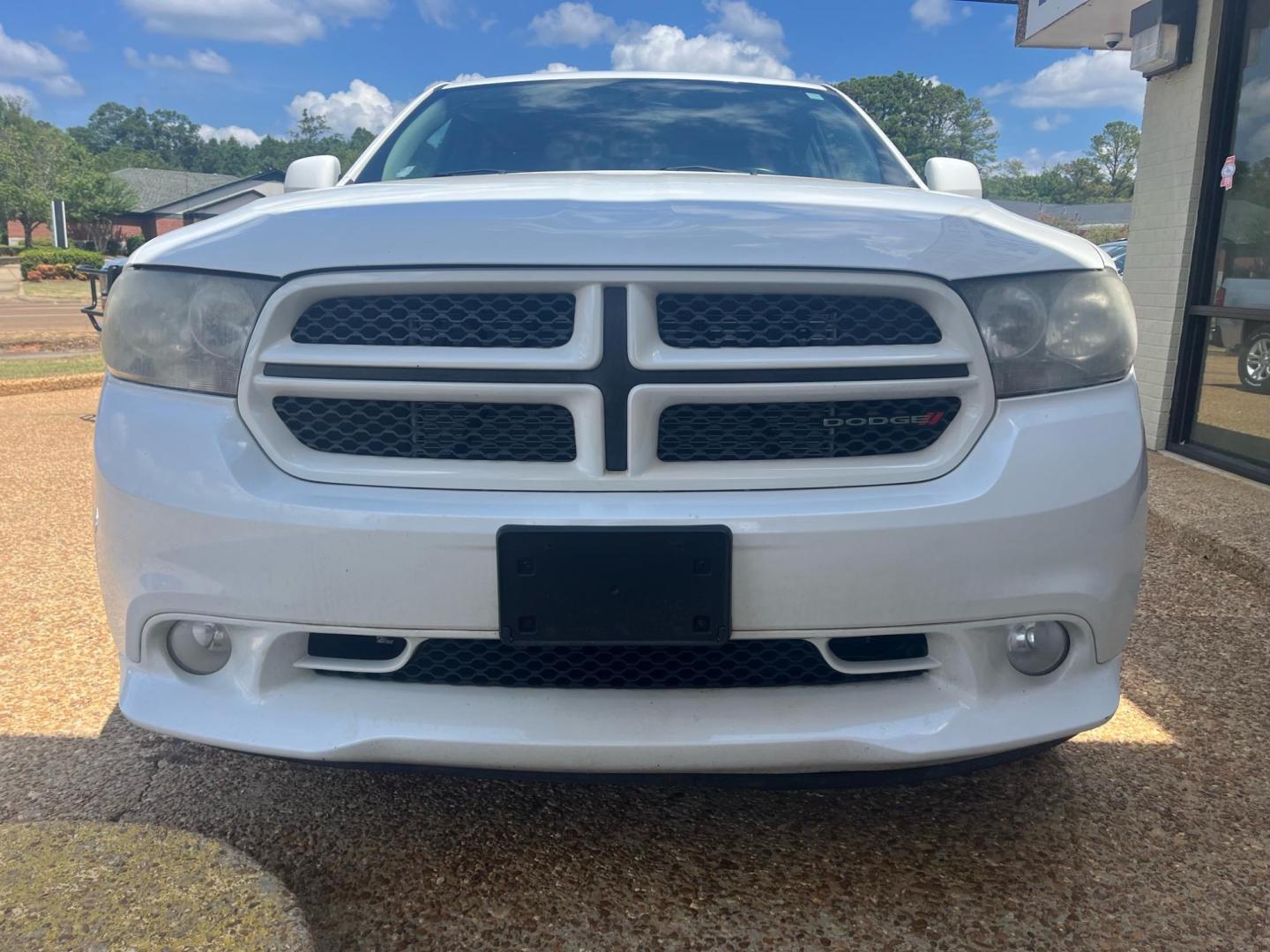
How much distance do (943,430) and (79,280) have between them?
46.5 m

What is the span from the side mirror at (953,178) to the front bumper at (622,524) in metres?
1.28

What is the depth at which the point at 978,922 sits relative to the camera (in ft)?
5.35

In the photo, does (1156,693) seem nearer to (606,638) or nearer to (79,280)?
(606,638)

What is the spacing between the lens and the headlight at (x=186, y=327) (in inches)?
63.1

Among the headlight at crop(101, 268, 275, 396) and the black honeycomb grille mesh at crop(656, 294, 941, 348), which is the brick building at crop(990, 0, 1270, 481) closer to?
the black honeycomb grille mesh at crop(656, 294, 941, 348)

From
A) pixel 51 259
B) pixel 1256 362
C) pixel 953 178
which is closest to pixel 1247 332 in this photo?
pixel 1256 362

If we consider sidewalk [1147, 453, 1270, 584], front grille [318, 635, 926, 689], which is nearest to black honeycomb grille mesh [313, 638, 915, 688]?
front grille [318, 635, 926, 689]

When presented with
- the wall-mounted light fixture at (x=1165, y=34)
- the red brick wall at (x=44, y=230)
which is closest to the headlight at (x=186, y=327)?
the wall-mounted light fixture at (x=1165, y=34)

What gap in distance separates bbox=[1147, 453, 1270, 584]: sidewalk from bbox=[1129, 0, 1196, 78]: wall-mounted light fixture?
250 centimetres

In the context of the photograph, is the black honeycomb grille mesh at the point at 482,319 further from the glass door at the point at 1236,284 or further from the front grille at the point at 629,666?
the glass door at the point at 1236,284

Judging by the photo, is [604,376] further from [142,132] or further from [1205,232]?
[142,132]

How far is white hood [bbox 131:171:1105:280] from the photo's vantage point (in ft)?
5.00

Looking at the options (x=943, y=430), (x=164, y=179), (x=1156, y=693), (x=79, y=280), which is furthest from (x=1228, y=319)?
(x=164, y=179)

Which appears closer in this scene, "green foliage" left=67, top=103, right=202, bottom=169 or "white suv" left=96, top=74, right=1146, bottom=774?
"white suv" left=96, top=74, right=1146, bottom=774
